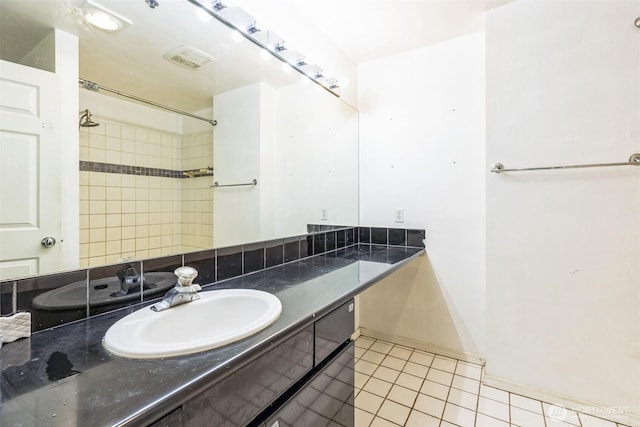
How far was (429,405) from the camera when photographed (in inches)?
60.2

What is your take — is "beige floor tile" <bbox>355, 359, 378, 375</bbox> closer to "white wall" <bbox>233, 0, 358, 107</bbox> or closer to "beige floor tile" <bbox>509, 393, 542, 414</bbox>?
"beige floor tile" <bbox>509, 393, 542, 414</bbox>

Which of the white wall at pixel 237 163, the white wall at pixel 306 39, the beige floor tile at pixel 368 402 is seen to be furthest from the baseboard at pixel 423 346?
the white wall at pixel 306 39

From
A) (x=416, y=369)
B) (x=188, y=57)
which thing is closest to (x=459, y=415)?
(x=416, y=369)

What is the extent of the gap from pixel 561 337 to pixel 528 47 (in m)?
Result: 1.59

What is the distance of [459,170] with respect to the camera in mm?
1913

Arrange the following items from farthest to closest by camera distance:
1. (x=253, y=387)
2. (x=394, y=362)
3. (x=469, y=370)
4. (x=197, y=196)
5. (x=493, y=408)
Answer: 1. (x=394, y=362)
2. (x=469, y=370)
3. (x=493, y=408)
4. (x=197, y=196)
5. (x=253, y=387)

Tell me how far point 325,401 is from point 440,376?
1112 mm

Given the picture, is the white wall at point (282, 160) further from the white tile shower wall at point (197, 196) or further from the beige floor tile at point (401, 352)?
the beige floor tile at point (401, 352)

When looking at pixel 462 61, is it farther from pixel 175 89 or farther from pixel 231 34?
pixel 175 89

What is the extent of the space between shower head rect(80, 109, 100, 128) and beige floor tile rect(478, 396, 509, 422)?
2.09m

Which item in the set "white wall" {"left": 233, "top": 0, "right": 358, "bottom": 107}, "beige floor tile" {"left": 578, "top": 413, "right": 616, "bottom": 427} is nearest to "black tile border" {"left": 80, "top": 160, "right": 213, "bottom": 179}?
"white wall" {"left": 233, "top": 0, "right": 358, "bottom": 107}

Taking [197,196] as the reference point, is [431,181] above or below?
above

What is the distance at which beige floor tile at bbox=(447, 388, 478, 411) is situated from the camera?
1525 millimetres

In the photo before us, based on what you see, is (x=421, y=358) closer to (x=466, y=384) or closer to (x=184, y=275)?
(x=466, y=384)
